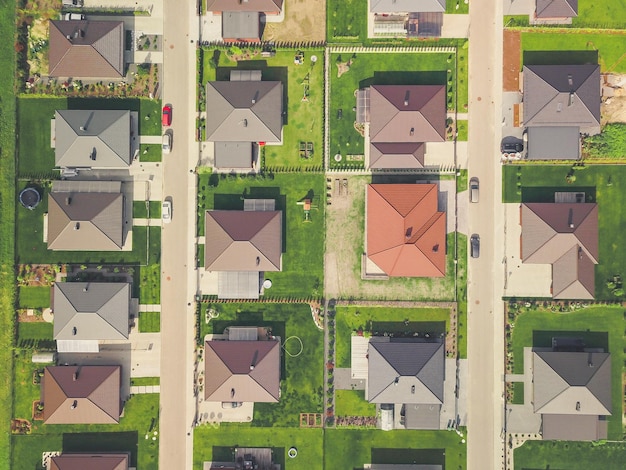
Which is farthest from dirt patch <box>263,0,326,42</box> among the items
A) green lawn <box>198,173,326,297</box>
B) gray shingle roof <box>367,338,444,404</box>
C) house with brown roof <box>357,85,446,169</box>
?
gray shingle roof <box>367,338,444,404</box>

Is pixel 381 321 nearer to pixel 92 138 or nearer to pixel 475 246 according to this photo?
pixel 475 246

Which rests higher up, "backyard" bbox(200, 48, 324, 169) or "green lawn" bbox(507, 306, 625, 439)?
"backyard" bbox(200, 48, 324, 169)

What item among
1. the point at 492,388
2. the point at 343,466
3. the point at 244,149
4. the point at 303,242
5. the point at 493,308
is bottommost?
the point at 343,466

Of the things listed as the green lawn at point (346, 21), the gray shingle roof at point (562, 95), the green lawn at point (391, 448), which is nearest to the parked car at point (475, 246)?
the gray shingle roof at point (562, 95)

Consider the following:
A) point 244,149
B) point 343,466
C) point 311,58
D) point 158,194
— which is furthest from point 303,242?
point 343,466

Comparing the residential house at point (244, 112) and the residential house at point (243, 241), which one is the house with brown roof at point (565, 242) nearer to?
the residential house at point (243, 241)

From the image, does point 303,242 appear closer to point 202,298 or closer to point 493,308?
point 202,298

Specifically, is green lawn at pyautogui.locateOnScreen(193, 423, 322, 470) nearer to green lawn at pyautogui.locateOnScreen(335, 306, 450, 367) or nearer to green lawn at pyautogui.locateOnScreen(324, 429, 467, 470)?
green lawn at pyautogui.locateOnScreen(324, 429, 467, 470)
